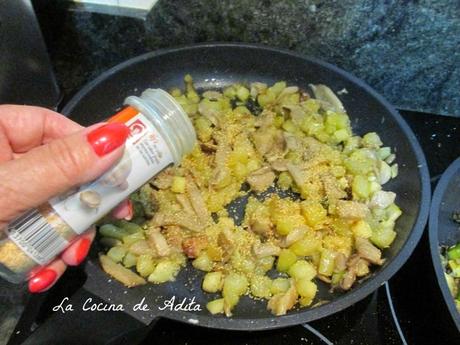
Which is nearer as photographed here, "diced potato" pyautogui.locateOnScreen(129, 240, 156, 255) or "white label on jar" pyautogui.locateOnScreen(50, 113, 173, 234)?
"white label on jar" pyautogui.locateOnScreen(50, 113, 173, 234)

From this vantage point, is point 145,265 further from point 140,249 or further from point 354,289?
point 354,289

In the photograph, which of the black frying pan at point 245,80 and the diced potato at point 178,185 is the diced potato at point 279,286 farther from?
the diced potato at point 178,185

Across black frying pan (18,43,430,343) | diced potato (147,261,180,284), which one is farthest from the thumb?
diced potato (147,261,180,284)

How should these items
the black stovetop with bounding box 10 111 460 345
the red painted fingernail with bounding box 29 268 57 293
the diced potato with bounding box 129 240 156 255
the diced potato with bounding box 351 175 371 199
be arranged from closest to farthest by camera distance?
the red painted fingernail with bounding box 29 268 57 293
the black stovetop with bounding box 10 111 460 345
the diced potato with bounding box 129 240 156 255
the diced potato with bounding box 351 175 371 199

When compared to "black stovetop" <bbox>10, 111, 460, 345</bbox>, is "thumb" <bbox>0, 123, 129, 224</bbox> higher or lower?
higher

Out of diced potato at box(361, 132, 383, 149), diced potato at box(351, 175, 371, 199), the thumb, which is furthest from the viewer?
diced potato at box(361, 132, 383, 149)

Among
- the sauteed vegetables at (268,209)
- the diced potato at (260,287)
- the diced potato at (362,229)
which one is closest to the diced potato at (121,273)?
the sauteed vegetables at (268,209)

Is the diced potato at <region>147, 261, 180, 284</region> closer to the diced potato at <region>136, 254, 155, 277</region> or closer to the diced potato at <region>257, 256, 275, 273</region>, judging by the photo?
the diced potato at <region>136, 254, 155, 277</region>

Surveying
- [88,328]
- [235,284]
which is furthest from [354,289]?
[88,328]
